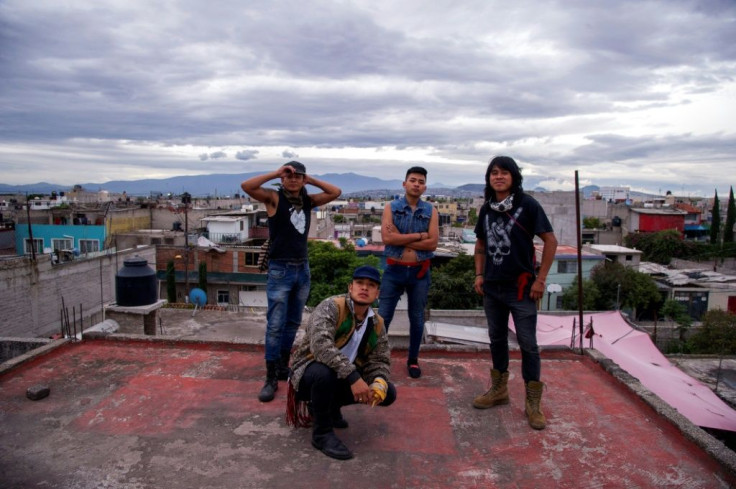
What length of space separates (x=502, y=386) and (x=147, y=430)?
246 centimetres

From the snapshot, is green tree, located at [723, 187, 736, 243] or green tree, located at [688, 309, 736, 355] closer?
green tree, located at [688, 309, 736, 355]

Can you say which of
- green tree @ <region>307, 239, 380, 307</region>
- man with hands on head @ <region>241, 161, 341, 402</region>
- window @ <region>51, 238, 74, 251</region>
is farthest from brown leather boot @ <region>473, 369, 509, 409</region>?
window @ <region>51, 238, 74, 251</region>

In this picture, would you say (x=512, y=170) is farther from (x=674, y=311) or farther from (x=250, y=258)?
(x=674, y=311)

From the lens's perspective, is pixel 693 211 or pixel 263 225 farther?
pixel 693 211

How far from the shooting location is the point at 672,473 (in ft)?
9.32

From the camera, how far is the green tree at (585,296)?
27.4 metres

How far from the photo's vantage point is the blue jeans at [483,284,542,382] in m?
3.56

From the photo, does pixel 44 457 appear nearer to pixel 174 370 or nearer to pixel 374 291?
pixel 174 370

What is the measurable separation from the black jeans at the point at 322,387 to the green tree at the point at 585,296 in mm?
26709

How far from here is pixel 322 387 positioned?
3.01 meters

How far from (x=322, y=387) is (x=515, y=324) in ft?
4.83

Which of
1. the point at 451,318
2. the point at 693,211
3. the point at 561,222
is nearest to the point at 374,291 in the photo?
the point at 451,318

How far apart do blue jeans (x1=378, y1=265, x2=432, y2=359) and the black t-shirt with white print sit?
2.59 feet

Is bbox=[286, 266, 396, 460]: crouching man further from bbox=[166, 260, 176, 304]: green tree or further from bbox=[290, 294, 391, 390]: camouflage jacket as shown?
bbox=[166, 260, 176, 304]: green tree
